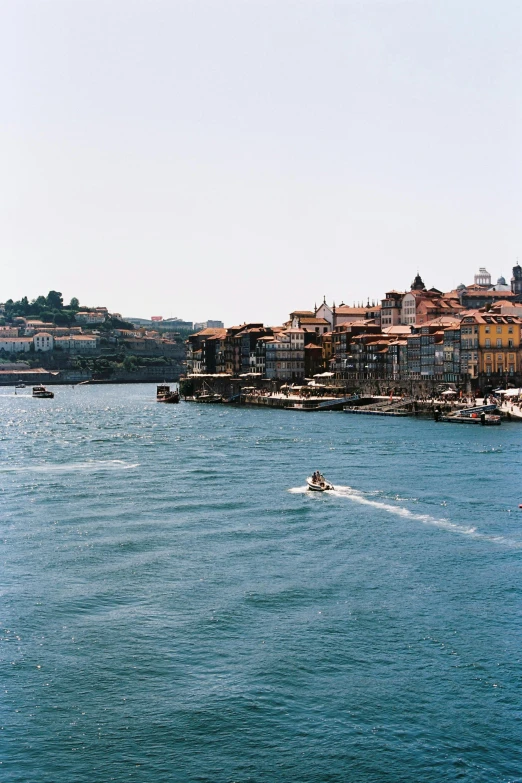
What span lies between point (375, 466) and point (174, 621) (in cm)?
4262

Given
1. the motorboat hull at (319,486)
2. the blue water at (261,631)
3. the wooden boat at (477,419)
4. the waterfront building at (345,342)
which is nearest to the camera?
the blue water at (261,631)

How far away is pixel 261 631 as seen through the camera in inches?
→ 1410

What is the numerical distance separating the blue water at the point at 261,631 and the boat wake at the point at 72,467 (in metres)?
9.41

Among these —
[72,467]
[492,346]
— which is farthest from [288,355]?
[72,467]

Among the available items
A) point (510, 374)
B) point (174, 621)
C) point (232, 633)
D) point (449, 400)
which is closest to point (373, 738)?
point (232, 633)

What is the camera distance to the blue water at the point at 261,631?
27688 millimetres

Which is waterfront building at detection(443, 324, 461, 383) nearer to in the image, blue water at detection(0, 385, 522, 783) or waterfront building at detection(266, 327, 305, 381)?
waterfront building at detection(266, 327, 305, 381)

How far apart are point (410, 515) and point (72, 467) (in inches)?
1304

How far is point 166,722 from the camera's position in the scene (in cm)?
2927

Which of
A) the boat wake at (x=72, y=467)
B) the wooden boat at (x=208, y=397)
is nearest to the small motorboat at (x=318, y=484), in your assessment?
the boat wake at (x=72, y=467)

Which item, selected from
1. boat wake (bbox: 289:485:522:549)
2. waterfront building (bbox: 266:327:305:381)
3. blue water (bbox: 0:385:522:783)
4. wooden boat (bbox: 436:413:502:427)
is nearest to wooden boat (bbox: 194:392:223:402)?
waterfront building (bbox: 266:327:305:381)

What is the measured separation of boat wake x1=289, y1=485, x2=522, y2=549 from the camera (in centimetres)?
4991

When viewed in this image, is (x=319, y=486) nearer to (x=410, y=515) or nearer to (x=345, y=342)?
(x=410, y=515)

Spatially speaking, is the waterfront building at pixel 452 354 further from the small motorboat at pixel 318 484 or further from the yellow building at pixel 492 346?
the small motorboat at pixel 318 484
